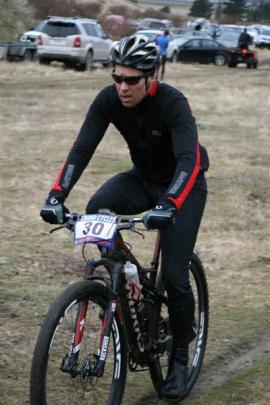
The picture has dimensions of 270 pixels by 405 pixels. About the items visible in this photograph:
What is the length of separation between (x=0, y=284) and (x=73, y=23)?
2583cm

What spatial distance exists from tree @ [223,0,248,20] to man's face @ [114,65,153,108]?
121426 millimetres

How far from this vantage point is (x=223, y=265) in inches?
332

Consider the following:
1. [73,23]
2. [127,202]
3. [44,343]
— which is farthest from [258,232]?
[73,23]

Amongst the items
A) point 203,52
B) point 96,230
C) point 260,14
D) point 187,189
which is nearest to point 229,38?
point 203,52

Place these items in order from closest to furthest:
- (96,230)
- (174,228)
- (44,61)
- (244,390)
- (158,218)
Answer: (96,230)
(158,218)
(174,228)
(244,390)
(44,61)

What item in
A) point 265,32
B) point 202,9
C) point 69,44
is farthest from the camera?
point 202,9

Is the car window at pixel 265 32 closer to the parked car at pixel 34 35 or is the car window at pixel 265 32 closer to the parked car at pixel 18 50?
the parked car at pixel 34 35

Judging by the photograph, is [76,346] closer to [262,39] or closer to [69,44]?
[69,44]

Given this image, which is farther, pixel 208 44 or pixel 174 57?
pixel 208 44

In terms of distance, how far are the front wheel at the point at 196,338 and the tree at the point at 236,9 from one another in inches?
4754

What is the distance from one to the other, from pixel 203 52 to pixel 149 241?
3395cm

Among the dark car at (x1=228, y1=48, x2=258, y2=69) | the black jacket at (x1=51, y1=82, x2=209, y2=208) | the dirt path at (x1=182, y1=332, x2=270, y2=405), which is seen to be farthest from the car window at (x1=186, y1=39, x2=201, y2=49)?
the black jacket at (x1=51, y1=82, x2=209, y2=208)

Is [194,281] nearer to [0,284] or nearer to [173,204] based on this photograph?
[173,204]

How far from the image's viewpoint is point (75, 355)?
13.9 ft
